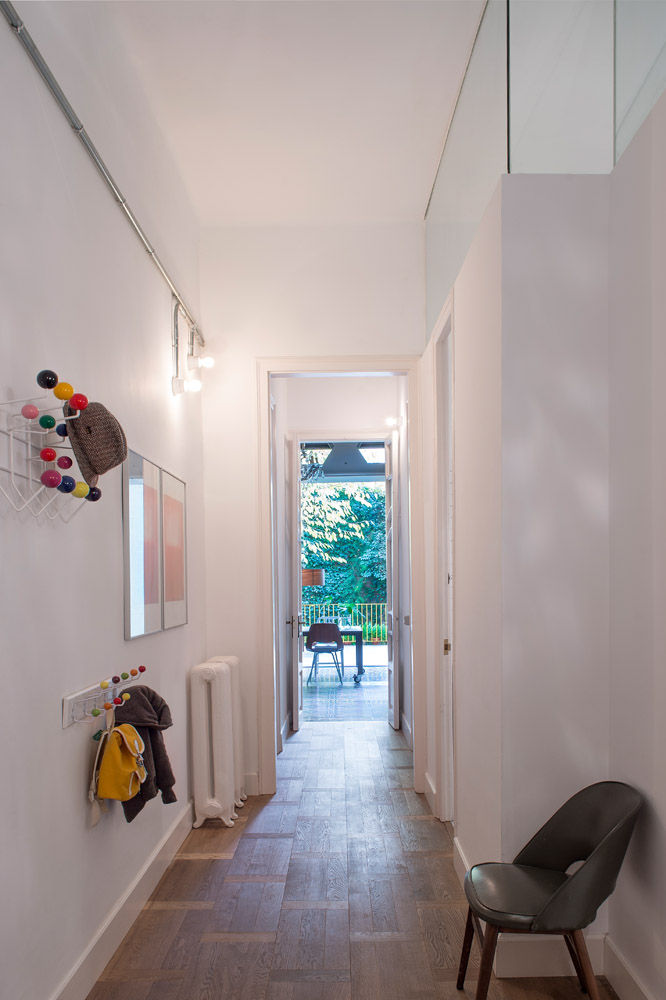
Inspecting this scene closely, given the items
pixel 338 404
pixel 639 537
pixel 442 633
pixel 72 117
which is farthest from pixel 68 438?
pixel 338 404

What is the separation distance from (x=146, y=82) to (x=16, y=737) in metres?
2.52

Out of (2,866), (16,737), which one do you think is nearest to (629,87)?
(16,737)

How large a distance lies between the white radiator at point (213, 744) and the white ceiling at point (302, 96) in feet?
8.10

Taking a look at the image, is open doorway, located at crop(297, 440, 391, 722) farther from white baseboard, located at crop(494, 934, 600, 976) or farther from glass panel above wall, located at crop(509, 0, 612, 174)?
glass panel above wall, located at crop(509, 0, 612, 174)

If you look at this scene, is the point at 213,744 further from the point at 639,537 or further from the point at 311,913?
the point at 639,537

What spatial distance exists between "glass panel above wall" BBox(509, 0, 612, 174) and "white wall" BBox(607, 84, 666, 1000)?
0.48 feet

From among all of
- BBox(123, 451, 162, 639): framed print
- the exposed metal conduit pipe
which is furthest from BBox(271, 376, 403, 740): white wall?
BBox(123, 451, 162, 639): framed print

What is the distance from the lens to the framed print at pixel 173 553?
10.3 ft

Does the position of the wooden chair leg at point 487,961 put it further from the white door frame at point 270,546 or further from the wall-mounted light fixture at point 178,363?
the wall-mounted light fixture at point 178,363

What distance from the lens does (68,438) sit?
196 cm

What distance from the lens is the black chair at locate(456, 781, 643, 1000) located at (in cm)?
184

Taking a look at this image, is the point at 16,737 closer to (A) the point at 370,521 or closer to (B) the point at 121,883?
(B) the point at 121,883

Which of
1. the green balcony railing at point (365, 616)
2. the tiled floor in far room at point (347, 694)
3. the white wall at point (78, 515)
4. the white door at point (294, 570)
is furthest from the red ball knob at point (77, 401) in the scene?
the green balcony railing at point (365, 616)

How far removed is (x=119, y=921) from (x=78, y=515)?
1.38 metres
